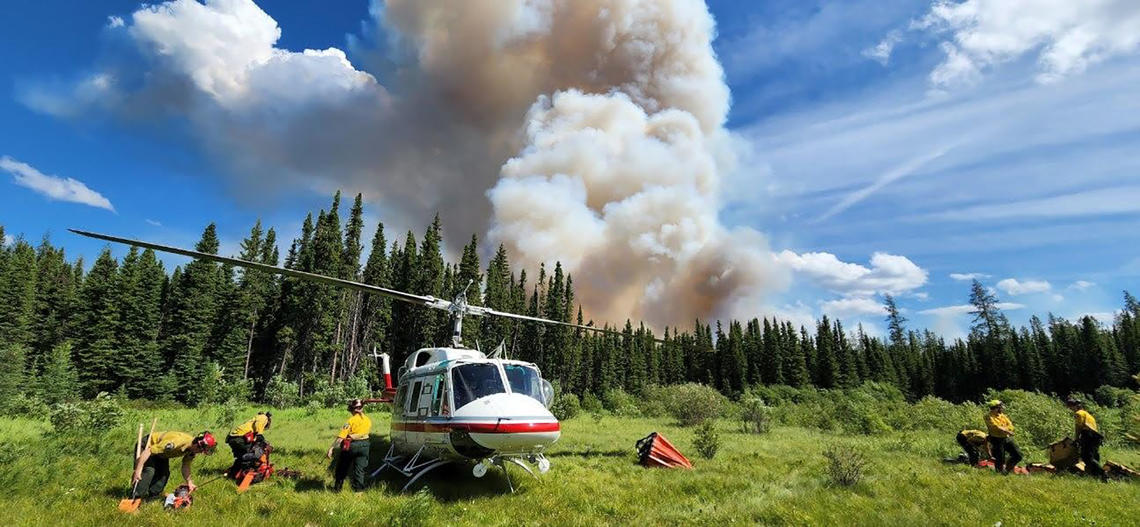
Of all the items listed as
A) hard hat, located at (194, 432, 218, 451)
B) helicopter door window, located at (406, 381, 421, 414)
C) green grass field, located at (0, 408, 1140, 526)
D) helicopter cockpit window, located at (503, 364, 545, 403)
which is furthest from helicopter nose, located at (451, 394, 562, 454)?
hard hat, located at (194, 432, 218, 451)

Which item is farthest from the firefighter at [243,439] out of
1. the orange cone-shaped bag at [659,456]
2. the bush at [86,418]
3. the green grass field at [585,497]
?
the orange cone-shaped bag at [659,456]

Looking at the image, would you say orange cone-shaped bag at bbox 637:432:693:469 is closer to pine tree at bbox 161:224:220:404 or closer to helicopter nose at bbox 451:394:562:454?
helicopter nose at bbox 451:394:562:454

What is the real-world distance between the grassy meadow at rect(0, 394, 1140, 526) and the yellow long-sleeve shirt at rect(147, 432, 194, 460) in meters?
0.84

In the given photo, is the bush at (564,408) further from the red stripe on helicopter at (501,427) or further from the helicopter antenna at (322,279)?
the red stripe on helicopter at (501,427)

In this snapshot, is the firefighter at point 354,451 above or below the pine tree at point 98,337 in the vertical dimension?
below

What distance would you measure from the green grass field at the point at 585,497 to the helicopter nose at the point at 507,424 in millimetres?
1124

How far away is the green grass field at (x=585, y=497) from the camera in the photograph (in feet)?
26.3

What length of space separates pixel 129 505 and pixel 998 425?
60.5ft

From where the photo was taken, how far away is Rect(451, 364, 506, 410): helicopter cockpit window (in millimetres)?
10789

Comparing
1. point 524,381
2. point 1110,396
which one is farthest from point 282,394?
point 1110,396

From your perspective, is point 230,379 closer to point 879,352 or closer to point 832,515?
point 832,515

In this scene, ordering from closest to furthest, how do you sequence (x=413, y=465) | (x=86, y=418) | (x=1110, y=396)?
(x=413, y=465) < (x=86, y=418) < (x=1110, y=396)

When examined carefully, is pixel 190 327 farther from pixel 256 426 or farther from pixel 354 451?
pixel 354 451

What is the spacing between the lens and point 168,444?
29.4ft
